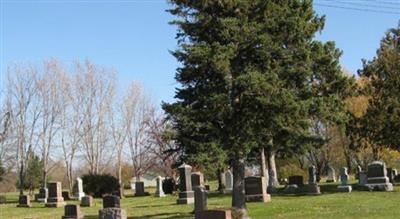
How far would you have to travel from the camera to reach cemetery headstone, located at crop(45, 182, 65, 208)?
122 ft

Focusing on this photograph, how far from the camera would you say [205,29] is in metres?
21.5

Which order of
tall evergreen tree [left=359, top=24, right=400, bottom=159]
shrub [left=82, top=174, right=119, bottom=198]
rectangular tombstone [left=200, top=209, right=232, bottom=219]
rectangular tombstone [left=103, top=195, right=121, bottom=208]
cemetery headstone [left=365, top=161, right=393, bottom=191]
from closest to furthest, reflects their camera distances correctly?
1. rectangular tombstone [left=200, top=209, right=232, bottom=219]
2. rectangular tombstone [left=103, top=195, right=121, bottom=208]
3. cemetery headstone [left=365, top=161, right=393, bottom=191]
4. tall evergreen tree [left=359, top=24, right=400, bottom=159]
5. shrub [left=82, top=174, right=119, bottom=198]

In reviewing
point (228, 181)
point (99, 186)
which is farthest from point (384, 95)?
point (99, 186)

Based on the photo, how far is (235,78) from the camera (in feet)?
68.0

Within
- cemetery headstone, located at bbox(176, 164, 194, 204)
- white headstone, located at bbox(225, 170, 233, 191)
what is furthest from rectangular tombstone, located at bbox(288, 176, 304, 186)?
cemetery headstone, located at bbox(176, 164, 194, 204)

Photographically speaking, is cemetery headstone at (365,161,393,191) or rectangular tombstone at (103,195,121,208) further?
cemetery headstone at (365,161,393,191)

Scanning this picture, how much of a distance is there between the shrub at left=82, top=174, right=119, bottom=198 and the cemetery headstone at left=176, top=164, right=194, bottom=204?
43.7 feet

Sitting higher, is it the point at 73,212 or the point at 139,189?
the point at 139,189

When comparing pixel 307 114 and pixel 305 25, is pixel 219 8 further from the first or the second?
pixel 307 114

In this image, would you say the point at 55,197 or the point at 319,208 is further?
the point at 55,197

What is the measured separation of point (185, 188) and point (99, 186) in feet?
50.4

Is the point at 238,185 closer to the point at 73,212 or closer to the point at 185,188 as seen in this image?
the point at 73,212

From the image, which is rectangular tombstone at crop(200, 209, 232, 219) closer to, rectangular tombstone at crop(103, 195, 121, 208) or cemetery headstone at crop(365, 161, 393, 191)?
rectangular tombstone at crop(103, 195, 121, 208)

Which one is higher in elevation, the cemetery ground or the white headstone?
the white headstone
